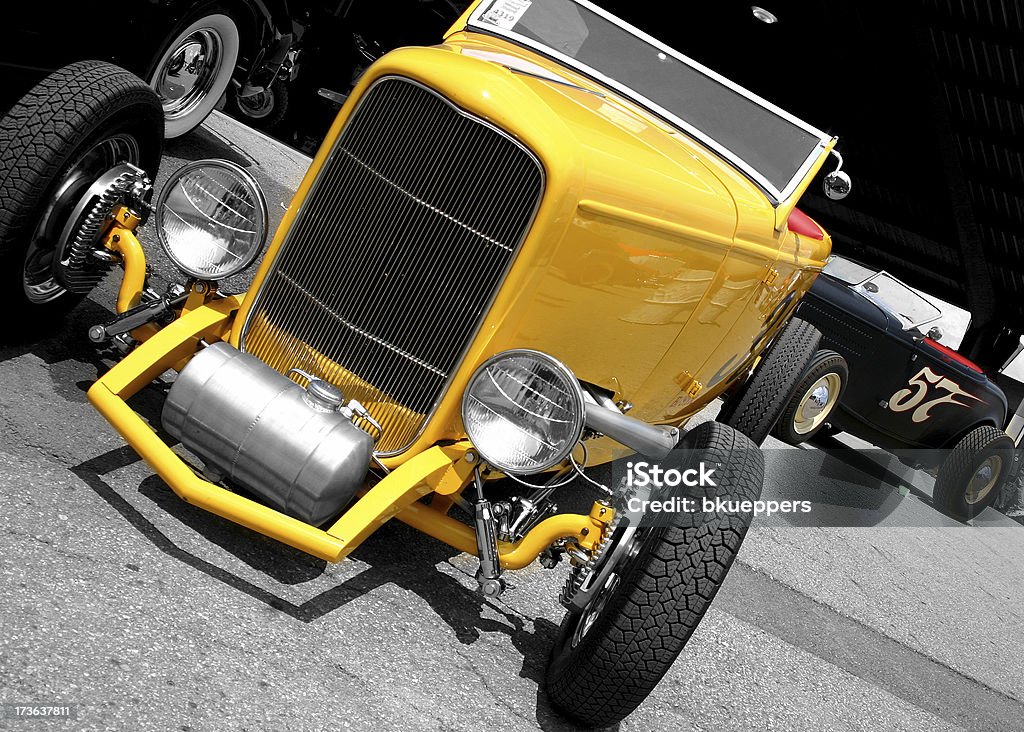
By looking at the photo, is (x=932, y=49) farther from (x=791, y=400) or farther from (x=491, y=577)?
(x=491, y=577)

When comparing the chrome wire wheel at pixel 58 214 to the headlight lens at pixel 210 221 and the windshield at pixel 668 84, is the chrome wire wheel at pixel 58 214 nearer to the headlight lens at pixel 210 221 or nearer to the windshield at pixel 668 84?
the headlight lens at pixel 210 221

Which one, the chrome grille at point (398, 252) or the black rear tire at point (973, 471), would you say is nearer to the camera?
the chrome grille at point (398, 252)

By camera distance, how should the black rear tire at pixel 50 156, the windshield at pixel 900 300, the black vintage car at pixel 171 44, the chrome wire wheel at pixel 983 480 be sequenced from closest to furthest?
the black rear tire at pixel 50 156, the black vintage car at pixel 171 44, the windshield at pixel 900 300, the chrome wire wheel at pixel 983 480

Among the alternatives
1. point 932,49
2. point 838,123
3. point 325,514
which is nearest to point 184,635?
point 325,514

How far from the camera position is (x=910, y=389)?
289 inches

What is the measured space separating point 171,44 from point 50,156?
2487mm

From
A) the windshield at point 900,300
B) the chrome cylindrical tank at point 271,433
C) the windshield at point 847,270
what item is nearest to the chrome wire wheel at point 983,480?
the windshield at point 900,300

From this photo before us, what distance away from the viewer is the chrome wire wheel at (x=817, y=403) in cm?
556

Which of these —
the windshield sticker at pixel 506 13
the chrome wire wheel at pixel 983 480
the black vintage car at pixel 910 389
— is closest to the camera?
the windshield sticker at pixel 506 13

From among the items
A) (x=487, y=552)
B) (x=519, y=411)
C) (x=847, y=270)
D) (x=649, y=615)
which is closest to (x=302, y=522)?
(x=487, y=552)

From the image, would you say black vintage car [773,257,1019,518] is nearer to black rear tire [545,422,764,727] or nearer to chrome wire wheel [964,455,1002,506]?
chrome wire wheel [964,455,1002,506]

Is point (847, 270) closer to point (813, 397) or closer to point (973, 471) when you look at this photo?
point (973, 471)

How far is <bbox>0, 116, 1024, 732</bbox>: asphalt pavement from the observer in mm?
2324

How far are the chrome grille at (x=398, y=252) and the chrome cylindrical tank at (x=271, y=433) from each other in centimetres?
26
